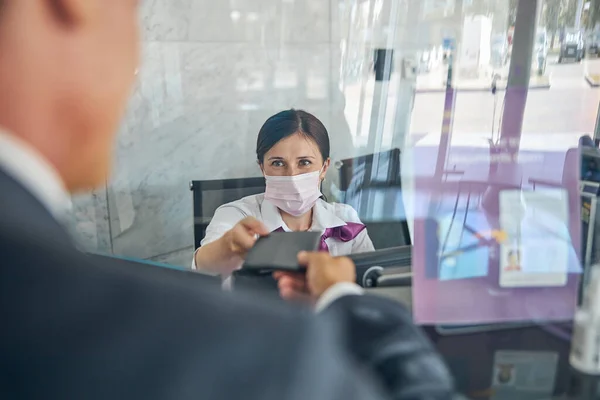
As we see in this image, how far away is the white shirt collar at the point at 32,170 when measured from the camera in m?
0.35

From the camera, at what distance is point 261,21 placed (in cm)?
220

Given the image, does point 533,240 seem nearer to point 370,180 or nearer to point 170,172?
point 370,180

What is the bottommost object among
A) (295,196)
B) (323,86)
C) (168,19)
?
(295,196)

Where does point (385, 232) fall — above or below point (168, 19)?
below

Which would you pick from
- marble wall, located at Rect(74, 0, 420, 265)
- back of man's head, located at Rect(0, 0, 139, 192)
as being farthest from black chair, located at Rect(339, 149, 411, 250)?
back of man's head, located at Rect(0, 0, 139, 192)

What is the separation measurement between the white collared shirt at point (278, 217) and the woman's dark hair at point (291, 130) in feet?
0.52

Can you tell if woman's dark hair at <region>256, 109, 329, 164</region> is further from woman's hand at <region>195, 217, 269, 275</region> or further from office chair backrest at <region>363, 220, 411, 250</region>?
woman's hand at <region>195, 217, 269, 275</region>

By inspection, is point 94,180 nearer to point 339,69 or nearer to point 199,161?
point 199,161

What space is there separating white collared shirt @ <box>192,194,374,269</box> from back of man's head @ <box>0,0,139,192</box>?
68 cm

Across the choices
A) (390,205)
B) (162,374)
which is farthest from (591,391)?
(390,205)

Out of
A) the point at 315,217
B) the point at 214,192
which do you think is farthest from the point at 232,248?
the point at 214,192

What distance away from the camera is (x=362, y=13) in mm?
2316

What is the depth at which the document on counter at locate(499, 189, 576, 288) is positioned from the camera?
0.74 meters

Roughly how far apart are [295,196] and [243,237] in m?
0.49
